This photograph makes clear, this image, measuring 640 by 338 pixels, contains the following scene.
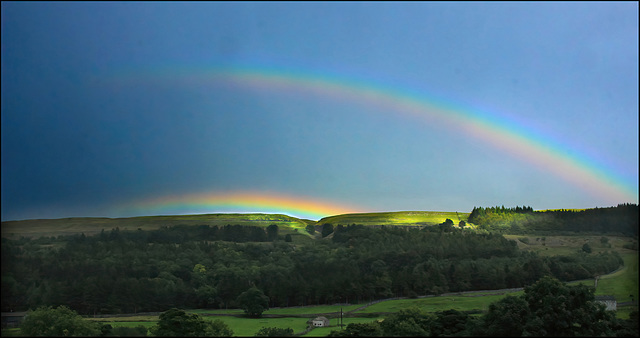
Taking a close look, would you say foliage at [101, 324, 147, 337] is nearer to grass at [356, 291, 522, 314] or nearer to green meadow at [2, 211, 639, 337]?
green meadow at [2, 211, 639, 337]

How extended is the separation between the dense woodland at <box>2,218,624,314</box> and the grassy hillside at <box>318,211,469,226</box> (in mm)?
2933

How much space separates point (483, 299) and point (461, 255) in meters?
10.7

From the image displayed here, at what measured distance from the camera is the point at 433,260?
1702 inches

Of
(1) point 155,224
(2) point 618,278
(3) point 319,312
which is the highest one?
(1) point 155,224

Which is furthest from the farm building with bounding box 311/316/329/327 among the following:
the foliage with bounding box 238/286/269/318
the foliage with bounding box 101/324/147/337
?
the foliage with bounding box 101/324/147/337

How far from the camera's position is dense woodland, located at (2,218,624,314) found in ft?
123

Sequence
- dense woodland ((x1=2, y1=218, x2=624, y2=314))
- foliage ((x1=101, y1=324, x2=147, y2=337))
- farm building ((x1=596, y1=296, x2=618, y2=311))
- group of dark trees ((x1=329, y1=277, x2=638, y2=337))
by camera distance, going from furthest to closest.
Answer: dense woodland ((x1=2, y1=218, x2=624, y2=314))
farm building ((x1=596, y1=296, x2=618, y2=311))
group of dark trees ((x1=329, y1=277, x2=638, y2=337))
foliage ((x1=101, y1=324, x2=147, y2=337))

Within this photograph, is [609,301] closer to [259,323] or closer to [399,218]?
[259,323]

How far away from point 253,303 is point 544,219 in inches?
1433

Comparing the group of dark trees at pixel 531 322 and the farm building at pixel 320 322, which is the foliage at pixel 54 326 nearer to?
the group of dark trees at pixel 531 322

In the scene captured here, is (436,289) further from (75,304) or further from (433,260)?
(75,304)

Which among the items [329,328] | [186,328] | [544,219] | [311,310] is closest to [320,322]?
[329,328]

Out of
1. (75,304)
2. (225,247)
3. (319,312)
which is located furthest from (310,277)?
(75,304)

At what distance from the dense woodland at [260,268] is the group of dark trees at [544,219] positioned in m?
4.87
